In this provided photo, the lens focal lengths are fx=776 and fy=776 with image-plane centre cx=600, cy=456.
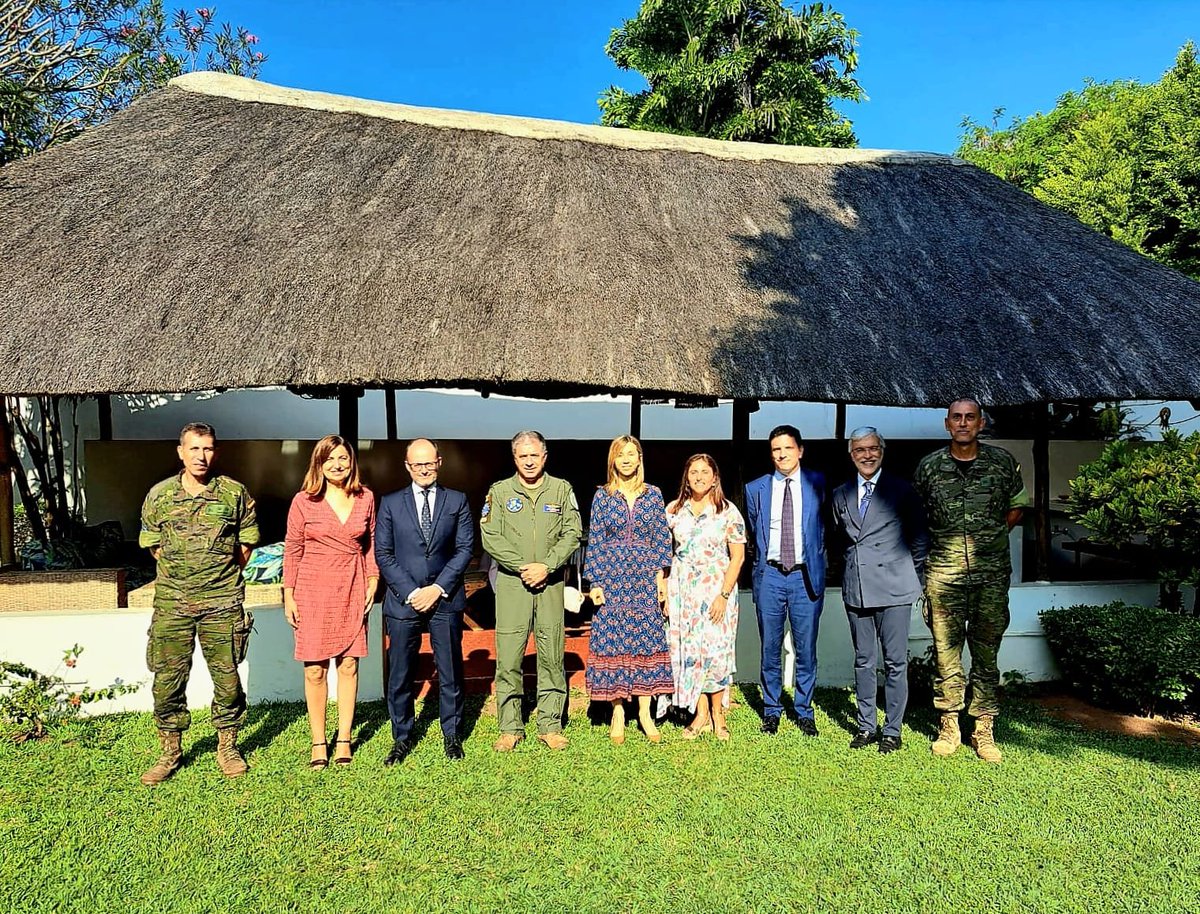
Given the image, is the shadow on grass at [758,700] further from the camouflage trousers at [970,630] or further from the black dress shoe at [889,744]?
the camouflage trousers at [970,630]

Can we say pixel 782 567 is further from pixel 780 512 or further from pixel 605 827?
pixel 605 827

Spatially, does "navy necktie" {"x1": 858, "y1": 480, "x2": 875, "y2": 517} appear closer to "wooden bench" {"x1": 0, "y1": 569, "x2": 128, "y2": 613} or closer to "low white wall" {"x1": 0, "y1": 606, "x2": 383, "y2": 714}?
"low white wall" {"x1": 0, "y1": 606, "x2": 383, "y2": 714}

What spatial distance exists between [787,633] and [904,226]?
143 inches

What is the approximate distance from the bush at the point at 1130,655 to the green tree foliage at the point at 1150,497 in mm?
371

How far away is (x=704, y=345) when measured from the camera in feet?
16.0

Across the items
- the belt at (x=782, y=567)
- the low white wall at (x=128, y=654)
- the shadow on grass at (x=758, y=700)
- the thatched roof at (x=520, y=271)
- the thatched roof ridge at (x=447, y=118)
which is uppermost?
the thatched roof ridge at (x=447, y=118)

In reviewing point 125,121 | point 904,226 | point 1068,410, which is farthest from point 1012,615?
point 125,121

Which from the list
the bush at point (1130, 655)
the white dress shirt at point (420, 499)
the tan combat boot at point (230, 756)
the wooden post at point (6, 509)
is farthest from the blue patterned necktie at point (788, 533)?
the wooden post at point (6, 509)

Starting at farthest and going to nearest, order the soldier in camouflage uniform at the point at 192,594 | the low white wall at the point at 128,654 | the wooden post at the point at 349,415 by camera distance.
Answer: the wooden post at the point at 349,415 → the low white wall at the point at 128,654 → the soldier in camouflage uniform at the point at 192,594

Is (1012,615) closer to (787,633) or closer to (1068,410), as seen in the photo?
(787,633)

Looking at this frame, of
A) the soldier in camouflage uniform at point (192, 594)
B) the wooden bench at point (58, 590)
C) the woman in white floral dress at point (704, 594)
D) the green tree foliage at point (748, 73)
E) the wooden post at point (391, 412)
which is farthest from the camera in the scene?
the green tree foliage at point (748, 73)

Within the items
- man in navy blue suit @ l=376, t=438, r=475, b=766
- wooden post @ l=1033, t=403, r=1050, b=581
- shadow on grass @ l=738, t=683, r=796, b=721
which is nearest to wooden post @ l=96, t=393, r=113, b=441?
man in navy blue suit @ l=376, t=438, r=475, b=766

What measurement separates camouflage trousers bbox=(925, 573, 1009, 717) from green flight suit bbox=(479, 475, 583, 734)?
1.95 metres

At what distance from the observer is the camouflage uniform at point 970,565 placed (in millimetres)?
4008
